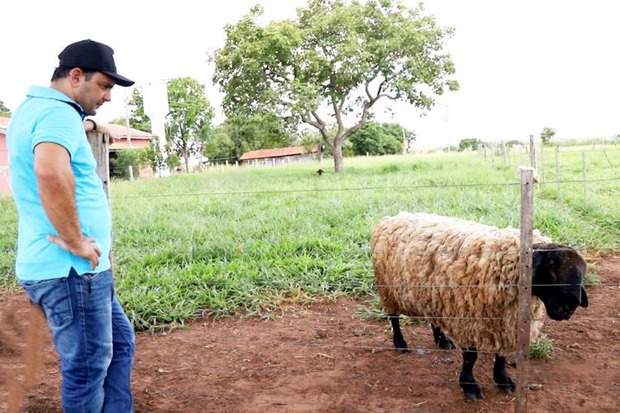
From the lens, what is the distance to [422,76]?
23.9m

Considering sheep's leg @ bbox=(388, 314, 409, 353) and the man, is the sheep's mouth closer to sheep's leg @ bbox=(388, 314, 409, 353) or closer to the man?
sheep's leg @ bbox=(388, 314, 409, 353)

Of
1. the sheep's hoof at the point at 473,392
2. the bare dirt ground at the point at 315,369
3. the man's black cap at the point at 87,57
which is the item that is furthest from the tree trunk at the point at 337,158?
the man's black cap at the point at 87,57

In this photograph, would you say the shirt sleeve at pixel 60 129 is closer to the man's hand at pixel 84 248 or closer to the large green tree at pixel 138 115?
the man's hand at pixel 84 248

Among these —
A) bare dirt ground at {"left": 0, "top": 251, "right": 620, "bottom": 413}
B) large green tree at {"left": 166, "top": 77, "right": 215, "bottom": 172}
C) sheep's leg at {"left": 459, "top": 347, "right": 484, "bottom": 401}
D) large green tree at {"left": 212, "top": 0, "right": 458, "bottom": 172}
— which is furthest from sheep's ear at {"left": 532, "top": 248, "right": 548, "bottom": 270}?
large green tree at {"left": 166, "top": 77, "right": 215, "bottom": 172}

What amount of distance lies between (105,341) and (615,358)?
3.87 metres

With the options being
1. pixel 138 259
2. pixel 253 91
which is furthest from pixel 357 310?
pixel 253 91

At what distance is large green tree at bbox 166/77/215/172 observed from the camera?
157 feet

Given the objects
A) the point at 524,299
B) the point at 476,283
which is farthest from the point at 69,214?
the point at 476,283

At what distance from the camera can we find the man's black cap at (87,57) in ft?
7.66

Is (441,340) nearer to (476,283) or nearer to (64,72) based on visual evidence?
(476,283)

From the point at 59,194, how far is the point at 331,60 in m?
23.0

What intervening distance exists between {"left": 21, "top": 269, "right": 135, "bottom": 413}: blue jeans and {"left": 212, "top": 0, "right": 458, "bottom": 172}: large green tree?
20.7 m

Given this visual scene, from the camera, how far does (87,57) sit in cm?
234

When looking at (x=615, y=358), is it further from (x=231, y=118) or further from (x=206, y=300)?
(x=231, y=118)
